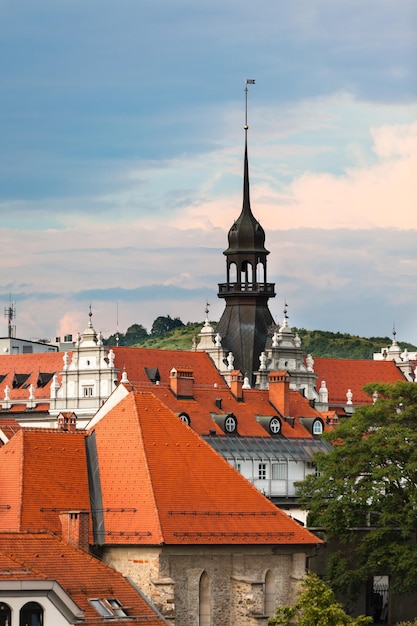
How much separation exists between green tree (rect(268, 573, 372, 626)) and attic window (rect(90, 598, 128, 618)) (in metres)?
5.57

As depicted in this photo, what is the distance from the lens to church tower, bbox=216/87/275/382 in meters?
175

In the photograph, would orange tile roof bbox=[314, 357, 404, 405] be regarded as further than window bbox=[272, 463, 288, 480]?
Yes

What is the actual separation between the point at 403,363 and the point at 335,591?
107818mm

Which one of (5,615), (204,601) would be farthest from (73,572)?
(204,601)

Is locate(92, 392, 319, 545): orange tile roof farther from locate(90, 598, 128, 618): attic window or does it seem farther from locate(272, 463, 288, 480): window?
locate(272, 463, 288, 480): window

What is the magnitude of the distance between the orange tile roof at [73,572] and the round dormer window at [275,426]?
50.7 metres

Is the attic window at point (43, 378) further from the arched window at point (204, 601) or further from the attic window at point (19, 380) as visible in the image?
the arched window at point (204, 601)

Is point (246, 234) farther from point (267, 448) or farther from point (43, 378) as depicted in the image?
point (267, 448)

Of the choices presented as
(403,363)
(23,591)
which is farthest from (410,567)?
(403,363)

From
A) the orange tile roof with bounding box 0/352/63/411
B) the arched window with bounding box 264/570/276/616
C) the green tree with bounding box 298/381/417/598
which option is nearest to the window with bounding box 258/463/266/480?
the green tree with bounding box 298/381/417/598

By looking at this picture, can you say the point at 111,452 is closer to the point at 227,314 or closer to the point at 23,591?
the point at 23,591

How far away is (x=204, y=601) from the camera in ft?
238

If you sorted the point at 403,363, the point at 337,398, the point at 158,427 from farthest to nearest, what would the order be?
the point at 403,363 < the point at 337,398 < the point at 158,427

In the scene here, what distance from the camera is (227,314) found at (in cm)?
17775
